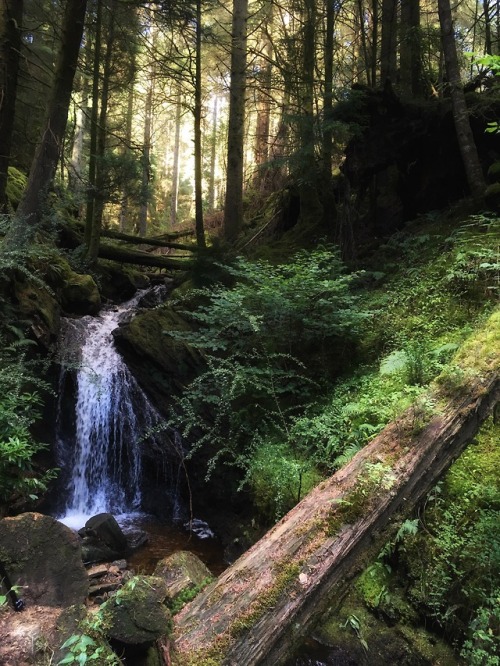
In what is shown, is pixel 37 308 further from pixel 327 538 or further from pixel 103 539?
pixel 327 538

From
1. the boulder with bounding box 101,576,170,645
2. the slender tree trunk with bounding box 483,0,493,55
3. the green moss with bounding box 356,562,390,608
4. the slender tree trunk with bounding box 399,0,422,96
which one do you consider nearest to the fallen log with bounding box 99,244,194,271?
the slender tree trunk with bounding box 399,0,422,96

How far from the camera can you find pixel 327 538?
9.00ft

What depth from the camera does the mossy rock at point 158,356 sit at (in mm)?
8461

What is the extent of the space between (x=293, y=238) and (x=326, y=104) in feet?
10.6

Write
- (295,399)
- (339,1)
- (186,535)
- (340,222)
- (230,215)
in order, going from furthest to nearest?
(230,215)
(339,1)
(340,222)
(186,535)
(295,399)

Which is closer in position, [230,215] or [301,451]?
[301,451]

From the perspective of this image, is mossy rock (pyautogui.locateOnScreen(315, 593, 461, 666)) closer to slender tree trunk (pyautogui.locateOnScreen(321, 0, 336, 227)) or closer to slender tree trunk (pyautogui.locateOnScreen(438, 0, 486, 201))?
slender tree trunk (pyautogui.locateOnScreen(438, 0, 486, 201))

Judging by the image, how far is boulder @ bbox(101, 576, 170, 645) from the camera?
2020 millimetres

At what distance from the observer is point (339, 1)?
10.9 m

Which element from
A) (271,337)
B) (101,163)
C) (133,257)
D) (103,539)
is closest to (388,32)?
(101,163)

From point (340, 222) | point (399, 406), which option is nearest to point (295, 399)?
point (399, 406)

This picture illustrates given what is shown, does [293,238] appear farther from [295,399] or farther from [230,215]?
[295,399]

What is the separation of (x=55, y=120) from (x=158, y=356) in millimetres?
4923

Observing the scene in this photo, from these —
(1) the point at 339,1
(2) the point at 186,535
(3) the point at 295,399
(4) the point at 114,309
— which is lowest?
(2) the point at 186,535
